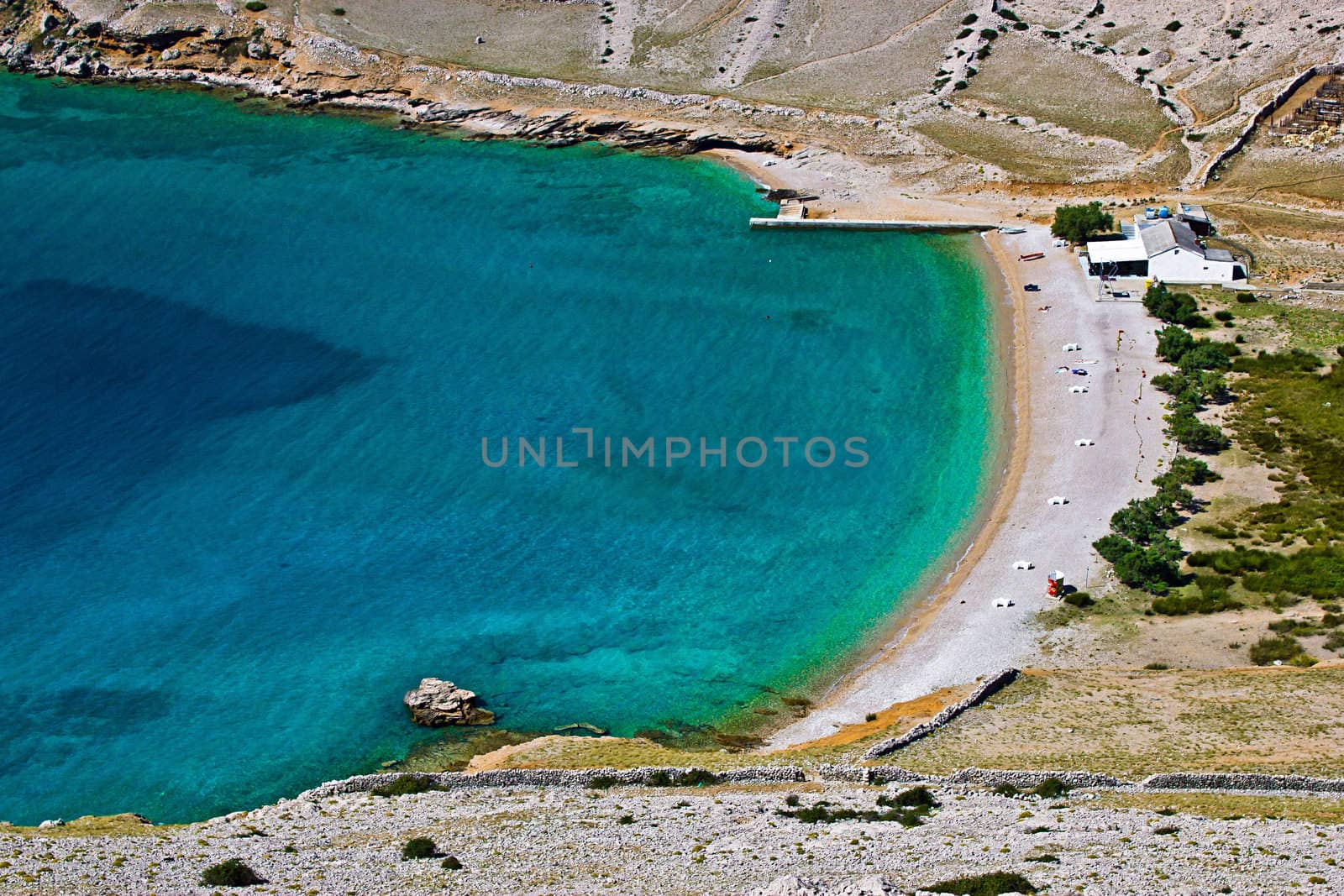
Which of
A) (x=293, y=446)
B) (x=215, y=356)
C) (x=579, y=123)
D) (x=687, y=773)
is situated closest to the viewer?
(x=687, y=773)

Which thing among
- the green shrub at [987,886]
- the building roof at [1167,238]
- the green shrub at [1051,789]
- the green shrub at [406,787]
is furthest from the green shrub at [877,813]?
the building roof at [1167,238]

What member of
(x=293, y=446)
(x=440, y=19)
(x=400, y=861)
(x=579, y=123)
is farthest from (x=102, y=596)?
(x=440, y=19)

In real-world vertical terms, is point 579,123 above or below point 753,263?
above

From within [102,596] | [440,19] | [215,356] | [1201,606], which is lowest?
[1201,606]

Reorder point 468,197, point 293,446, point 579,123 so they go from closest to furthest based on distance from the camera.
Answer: point 293,446, point 468,197, point 579,123

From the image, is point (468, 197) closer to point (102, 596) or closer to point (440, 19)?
point (440, 19)

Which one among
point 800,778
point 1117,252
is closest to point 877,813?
point 800,778

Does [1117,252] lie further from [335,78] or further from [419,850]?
[335,78]
